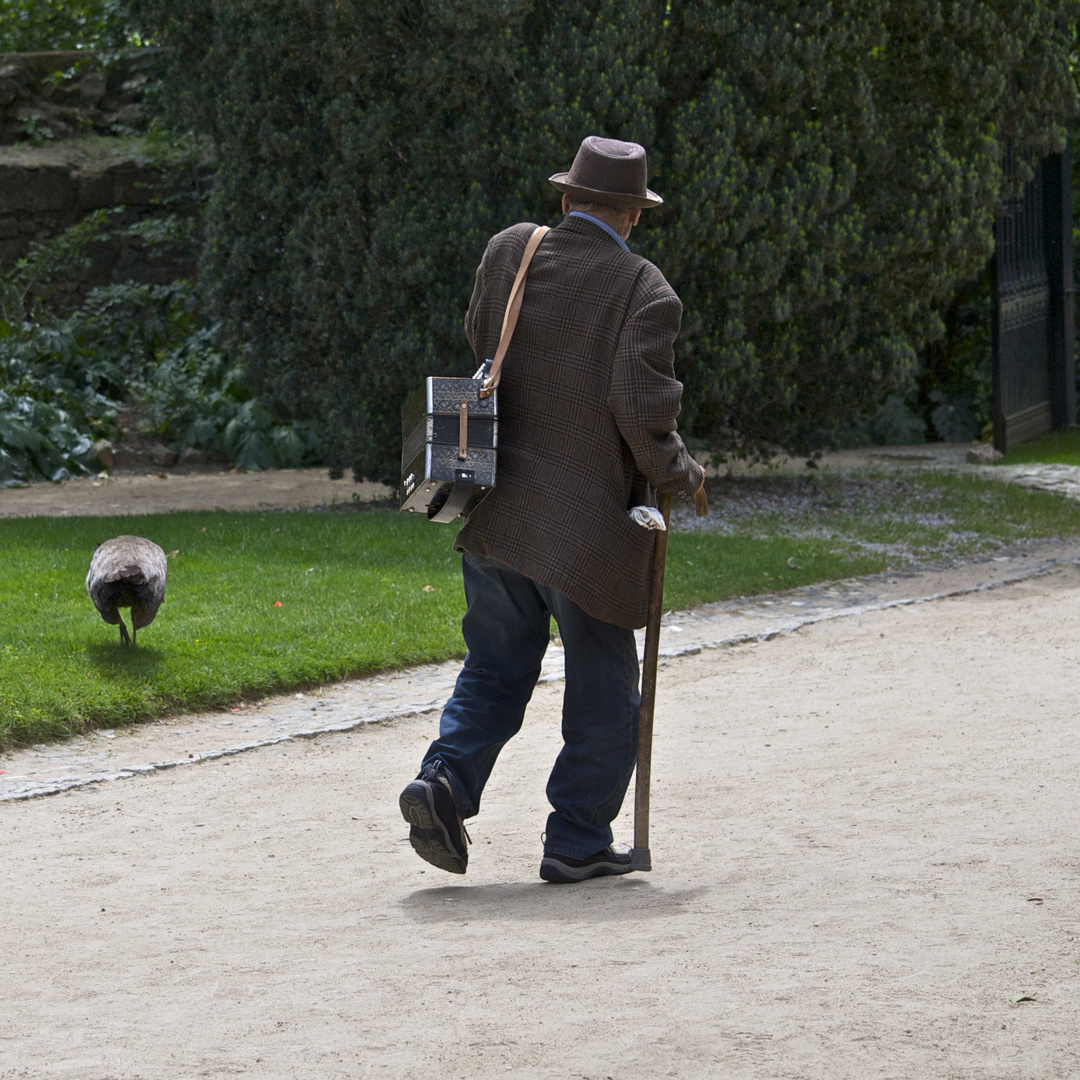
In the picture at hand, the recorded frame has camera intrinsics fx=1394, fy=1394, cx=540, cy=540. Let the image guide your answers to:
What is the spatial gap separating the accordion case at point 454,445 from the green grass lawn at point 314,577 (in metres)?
2.50

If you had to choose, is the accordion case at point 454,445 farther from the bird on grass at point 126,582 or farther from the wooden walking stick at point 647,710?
the bird on grass at point 126,582

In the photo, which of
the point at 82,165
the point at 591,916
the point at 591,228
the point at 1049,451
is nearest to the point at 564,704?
the point at 591,916

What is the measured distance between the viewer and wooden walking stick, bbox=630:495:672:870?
3777 mm

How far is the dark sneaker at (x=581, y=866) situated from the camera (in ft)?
12.5

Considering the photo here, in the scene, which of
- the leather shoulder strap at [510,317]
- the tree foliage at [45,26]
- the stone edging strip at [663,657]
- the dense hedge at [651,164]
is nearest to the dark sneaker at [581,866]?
the leather shoulder strap at [510,317]

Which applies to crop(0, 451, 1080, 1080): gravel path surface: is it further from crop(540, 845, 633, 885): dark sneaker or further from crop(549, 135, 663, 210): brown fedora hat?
crop(549, 135, 663, 210): brown fedora hat

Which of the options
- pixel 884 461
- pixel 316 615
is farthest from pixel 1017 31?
pixel 316 615

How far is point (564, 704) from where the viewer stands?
3.75m

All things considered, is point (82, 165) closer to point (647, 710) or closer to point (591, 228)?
point (591, 228)

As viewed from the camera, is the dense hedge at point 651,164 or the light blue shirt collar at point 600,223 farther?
the dense hedge at point 651,164

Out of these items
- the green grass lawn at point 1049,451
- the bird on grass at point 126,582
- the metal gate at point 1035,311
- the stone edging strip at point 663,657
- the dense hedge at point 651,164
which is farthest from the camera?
the metal gate at point 1035,311

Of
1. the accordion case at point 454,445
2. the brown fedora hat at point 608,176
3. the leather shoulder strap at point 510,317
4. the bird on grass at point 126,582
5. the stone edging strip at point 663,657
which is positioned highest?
the brown fedora hat at point 608,176

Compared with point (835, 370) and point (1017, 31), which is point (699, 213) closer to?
point (835, 370)

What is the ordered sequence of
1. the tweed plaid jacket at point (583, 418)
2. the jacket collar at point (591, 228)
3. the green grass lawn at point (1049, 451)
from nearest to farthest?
the tweed plaid jacket at point (583, 418), the jacket collar at point (591, 228), the green grass lawn at point (1049, 451)
